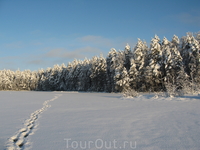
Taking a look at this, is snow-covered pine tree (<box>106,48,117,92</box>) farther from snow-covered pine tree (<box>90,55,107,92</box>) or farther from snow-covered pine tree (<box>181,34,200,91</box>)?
snow-covered pine tree (<box>181,34,200,91</box>)

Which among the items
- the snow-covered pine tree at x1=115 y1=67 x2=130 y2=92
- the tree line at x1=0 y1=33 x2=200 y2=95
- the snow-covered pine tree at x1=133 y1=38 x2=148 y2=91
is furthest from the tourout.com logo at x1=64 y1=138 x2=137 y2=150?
the snow-covered pine tree at x1=133 y1=38 x2=148 y2=91

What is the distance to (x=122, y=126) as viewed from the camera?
568cm

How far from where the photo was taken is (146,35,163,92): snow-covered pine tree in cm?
3121

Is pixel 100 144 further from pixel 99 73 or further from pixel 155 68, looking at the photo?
pixel 99 73

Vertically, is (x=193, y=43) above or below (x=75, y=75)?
above

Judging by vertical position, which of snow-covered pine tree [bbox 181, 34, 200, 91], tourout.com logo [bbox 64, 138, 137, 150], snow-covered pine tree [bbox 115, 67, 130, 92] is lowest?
tourout.com logo [bbox 64, 138, 137, 150]

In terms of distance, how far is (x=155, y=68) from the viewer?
101ft

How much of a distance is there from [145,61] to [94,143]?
110ft

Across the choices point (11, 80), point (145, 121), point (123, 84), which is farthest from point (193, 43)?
point (11, 80)

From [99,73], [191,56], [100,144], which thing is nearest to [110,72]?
[99,73]

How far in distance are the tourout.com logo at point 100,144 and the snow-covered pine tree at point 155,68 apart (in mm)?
28146

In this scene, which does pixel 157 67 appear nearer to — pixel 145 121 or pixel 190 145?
pixel 145 121

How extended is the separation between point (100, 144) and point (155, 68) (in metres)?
28.8

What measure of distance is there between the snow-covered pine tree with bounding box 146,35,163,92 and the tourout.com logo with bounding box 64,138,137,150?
1108 inches
